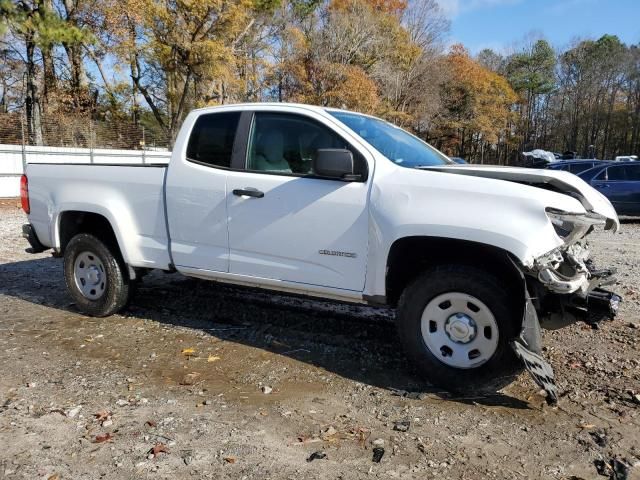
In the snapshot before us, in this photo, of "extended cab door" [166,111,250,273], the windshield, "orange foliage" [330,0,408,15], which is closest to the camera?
the windshield

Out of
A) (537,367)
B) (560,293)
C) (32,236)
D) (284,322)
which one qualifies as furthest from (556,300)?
(32,236)

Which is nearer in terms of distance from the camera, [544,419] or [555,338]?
[544,419]

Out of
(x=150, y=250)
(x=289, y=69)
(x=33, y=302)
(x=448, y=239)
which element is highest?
(x=289, y=69)

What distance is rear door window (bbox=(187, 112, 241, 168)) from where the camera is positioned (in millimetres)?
4637

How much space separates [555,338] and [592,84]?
66.4 meters

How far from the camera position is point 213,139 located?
475 cm

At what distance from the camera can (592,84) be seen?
2419 inches

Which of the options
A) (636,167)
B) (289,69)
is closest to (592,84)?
(289,69)

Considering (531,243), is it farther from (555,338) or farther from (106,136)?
(106,136)

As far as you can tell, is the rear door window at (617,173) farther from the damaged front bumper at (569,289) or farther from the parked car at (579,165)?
the damaged front bumper at (569,289)

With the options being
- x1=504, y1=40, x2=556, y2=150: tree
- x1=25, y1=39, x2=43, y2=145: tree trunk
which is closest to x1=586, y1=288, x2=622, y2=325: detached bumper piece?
x1=25, y1=39, x2=43, y2=145: tree trunk

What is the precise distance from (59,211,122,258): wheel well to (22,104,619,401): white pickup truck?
4.7 inches

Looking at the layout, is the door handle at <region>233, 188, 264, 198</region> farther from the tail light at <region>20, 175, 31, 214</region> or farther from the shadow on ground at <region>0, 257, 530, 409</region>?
the tail light at <region>20, 175, 31, 214</region>

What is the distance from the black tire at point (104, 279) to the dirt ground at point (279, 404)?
0.50 ft
